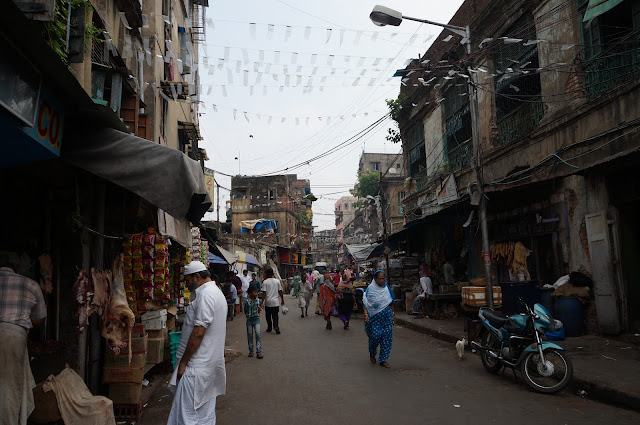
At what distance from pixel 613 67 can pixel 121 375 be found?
1054 centimetres

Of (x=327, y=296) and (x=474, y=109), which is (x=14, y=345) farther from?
(x=327, y=296)

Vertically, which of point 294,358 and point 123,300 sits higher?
point 123,300

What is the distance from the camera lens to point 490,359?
7.74 m

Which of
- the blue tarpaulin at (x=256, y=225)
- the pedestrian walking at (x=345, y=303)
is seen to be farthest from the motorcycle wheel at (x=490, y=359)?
the blue tarpaulin at (x=256, y=225)

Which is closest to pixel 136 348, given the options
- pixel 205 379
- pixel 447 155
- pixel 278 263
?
pixel 205 379

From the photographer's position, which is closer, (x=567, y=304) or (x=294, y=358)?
(x=294, y=358)

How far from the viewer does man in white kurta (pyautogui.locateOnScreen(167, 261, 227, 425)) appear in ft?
13.9

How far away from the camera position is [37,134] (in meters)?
3.98

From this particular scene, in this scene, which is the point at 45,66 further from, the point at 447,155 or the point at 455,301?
the point at 447,155

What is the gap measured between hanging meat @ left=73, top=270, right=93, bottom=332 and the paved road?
1437 millimetres

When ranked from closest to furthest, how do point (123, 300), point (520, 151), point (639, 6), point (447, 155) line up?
point (123, 300) < point (639, 6) < point (520, 151) < point (447, 155)

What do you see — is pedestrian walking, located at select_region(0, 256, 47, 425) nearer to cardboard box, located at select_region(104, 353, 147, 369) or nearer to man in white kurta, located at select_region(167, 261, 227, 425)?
man in white kurta, located at select_region(167, 261, 227, 425)

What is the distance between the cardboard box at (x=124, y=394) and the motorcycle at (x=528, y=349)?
5.23 metres

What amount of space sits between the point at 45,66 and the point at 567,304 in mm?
10483
